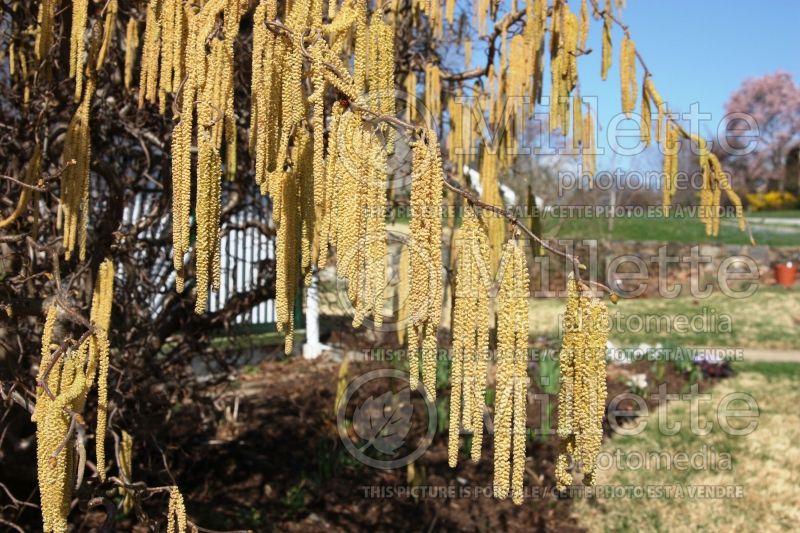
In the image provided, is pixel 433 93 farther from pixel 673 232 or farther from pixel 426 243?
pixel 673 232

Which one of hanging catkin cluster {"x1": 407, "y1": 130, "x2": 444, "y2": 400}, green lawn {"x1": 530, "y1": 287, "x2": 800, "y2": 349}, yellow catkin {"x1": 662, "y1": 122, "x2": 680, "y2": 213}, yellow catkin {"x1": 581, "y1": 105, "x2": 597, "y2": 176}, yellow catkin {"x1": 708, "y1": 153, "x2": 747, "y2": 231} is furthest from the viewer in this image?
green lawn {"x1": 530, "y1": 287, "x2": 800, "y2": 349}

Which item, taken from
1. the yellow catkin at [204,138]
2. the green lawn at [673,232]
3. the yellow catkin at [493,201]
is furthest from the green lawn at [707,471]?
the green lawn at [673,232]

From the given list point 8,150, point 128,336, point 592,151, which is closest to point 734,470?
point 592,151

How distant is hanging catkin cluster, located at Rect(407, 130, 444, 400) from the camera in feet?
4.00

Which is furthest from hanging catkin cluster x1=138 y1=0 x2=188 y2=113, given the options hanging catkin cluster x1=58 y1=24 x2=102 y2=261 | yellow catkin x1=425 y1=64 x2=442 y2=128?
yellow catkin x1=425 y1=64 x2=442 y2=128

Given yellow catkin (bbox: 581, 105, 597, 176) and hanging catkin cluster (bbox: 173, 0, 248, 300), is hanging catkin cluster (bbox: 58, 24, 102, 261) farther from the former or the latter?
yellow catkin (bbox: 581, 105, 597, 176)

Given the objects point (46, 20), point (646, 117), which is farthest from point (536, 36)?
point (46, 20)

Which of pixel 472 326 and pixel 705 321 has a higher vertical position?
pixel 472 326

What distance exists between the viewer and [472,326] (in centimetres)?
132

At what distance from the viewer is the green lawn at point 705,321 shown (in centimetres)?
953

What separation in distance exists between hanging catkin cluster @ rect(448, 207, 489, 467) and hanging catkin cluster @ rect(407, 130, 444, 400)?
2.2 inches

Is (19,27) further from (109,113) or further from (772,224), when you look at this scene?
Result: (772,224)

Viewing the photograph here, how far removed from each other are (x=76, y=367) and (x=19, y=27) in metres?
2.34

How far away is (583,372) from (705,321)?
10069 mm
